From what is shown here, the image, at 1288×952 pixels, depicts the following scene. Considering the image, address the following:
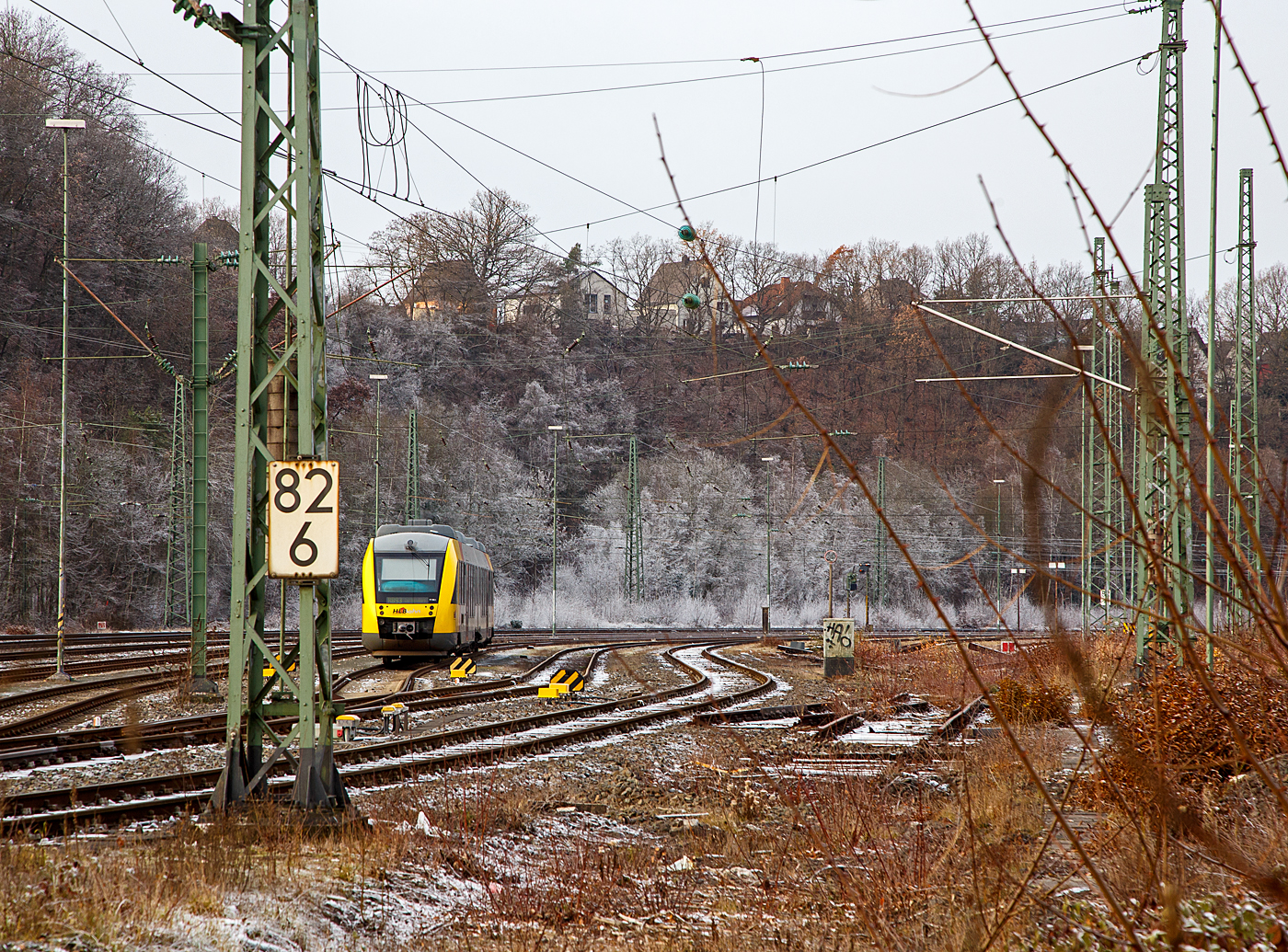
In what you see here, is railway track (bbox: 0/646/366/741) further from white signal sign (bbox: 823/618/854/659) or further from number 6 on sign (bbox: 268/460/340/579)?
white signal sign (bbox: 823/618/854/659)

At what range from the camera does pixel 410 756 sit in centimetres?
1223

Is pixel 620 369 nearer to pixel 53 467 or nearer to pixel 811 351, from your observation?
pixel 811 351

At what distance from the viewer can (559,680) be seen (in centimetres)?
1992

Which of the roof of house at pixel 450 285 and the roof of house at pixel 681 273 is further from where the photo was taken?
the roof of house at pixel 450 285

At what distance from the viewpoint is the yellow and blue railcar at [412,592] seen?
25094 millimetres

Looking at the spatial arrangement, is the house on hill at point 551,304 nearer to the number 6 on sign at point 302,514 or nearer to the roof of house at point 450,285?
the roof of house at point 450,285

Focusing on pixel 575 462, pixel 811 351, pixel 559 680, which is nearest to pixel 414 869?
pixel 559 680

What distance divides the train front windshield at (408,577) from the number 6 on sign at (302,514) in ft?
60.0

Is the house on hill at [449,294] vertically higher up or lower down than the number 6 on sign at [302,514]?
higher up

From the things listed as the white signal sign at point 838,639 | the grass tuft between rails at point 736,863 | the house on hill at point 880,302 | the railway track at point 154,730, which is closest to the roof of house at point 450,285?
the house on hill at point 880,302

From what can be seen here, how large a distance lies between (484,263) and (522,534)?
2305 centimetres

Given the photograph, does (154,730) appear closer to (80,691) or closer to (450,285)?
(80,691)

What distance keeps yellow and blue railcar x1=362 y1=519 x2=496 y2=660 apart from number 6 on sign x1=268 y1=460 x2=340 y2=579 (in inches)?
700

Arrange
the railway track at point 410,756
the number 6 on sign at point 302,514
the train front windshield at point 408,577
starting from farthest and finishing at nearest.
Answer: the train front windshield at point 408,577 < the railway track at point 410,756 < the number 6 on sign at point 302,514
